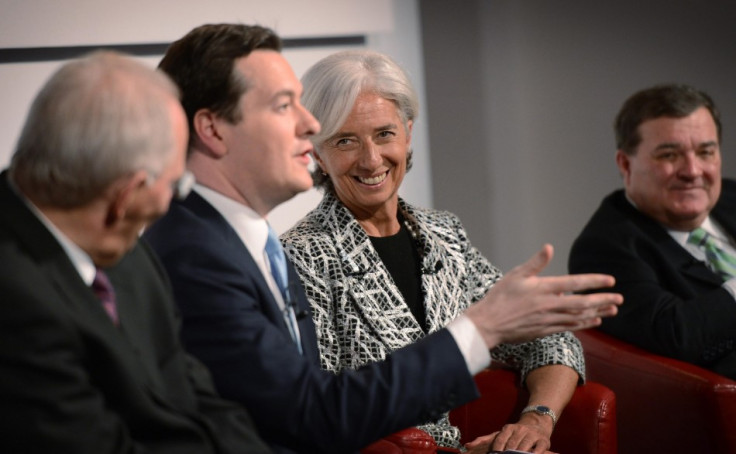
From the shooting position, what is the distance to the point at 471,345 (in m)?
1.90

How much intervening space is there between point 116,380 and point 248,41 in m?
0.82

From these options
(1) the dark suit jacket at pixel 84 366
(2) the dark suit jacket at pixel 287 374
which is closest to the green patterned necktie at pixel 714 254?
(2) the dark suit jacket at pixel 287 374

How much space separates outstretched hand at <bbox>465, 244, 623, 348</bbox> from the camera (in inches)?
74.2

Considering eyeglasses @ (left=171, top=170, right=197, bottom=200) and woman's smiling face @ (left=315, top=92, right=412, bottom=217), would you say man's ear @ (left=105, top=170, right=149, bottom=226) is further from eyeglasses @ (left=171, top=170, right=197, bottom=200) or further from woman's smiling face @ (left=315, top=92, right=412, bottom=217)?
woman's smiling face @ (left=315, top=92, right=412, bottom=217)

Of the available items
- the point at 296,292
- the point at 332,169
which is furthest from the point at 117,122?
the point at 332,169

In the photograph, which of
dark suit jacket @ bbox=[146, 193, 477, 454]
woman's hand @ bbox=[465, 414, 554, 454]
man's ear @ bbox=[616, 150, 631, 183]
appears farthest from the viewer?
man's ear @ bbox=[616, 150, 631, 183]

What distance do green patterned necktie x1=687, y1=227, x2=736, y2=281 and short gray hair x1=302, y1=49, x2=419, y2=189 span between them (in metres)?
1.31

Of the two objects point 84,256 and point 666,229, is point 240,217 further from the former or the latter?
point 666,229

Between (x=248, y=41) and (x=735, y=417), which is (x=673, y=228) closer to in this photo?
(x=735, y=417)

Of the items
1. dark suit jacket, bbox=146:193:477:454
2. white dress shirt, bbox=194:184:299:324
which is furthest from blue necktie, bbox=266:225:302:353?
dark suit jacket, bbox=146:193:477:454

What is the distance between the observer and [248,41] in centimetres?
201

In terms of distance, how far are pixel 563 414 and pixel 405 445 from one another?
66 centimetres

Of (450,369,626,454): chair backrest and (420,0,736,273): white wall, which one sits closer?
(450,369,626,454): chair backrest

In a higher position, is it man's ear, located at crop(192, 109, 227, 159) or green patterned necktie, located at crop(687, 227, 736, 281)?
man's ear, located at crop(192, 109, 227, 159)
